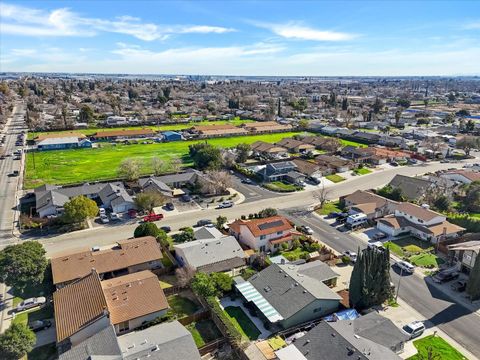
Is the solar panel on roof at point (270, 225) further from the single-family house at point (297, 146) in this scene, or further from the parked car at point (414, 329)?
the single-family house at point (297, 146)

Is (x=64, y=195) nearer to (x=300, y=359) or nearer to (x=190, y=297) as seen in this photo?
(x=190, y=297)

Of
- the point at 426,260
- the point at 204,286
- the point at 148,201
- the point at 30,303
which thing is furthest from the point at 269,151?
the point at 30,303

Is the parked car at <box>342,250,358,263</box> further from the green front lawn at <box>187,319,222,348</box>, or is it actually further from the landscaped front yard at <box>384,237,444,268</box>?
the green front lawn at <box>187,319,222,348</box>

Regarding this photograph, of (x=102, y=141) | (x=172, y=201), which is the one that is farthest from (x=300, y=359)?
(x=102, y=141)

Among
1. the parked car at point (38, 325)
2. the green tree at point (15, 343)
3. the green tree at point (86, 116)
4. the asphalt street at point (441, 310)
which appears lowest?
the asphalt street at point (441, 310)

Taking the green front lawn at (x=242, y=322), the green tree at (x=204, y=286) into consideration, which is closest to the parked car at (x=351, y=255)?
the green front lawn at (x=242, y=322)

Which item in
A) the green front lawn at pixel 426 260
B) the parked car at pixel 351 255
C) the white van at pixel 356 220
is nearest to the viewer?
the green front lawn at pixel 426 260
